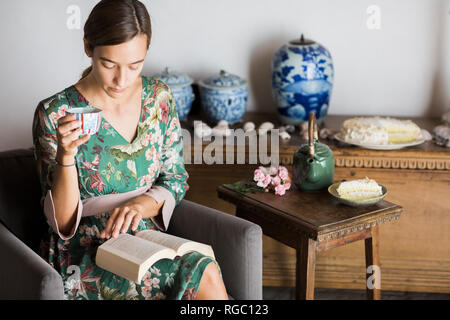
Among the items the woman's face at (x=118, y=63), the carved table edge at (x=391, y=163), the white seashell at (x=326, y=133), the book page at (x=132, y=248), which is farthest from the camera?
the white seashell at (x=326, y=133)

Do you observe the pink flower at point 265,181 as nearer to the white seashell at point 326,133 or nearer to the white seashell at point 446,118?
the white seashell at point 326,133

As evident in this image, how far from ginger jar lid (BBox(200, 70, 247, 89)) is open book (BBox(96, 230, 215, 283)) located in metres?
1.10

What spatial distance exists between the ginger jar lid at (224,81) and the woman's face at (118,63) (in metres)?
0.93

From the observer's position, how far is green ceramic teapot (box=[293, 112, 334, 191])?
2.08m

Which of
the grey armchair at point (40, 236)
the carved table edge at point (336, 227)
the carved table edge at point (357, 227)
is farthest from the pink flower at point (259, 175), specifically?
the carved table edge at point (357, 227)

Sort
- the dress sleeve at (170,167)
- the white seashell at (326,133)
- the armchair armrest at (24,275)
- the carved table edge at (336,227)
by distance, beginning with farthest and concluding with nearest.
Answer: the white seashell at (326,133), the dress sleeve at (170,167), the carved table edge at (336,227), the armchair armrest at (24,275)

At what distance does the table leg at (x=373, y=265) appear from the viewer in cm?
215

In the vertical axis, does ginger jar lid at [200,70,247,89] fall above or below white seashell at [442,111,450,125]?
above

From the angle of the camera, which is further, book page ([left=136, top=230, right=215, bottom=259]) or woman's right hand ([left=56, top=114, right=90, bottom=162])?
book page ([left=136, top=230, right=215, bottom=259])

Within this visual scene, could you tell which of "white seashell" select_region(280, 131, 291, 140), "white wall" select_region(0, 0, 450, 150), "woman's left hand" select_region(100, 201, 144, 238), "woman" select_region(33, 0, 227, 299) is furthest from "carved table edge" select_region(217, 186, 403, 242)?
"white wall" select_region(0, 0, 450, 150)

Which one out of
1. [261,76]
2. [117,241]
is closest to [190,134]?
[261,76]

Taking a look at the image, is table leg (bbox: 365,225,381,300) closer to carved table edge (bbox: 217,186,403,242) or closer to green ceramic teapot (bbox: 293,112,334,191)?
carved table edge (bbox: 217,186,403,242)
